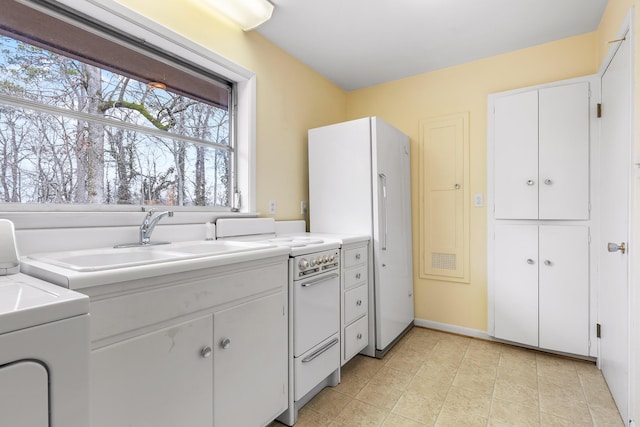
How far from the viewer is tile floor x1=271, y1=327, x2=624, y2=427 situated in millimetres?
1719

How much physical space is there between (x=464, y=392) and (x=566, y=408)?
54cm

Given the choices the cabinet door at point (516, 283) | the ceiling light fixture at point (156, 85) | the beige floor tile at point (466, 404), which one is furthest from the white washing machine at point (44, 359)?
the cabinet door at point (516, 283)

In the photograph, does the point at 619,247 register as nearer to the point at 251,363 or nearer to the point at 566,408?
the point at 566,408

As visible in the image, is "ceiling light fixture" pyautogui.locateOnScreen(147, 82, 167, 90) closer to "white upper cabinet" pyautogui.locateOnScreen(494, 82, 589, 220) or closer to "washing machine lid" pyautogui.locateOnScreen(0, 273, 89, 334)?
"washing machine lid" pyautogui.locateOnScreen(0, 273, 89, 334)

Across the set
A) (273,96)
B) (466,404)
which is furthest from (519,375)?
(273,96)

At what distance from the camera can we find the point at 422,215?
10.2 ft

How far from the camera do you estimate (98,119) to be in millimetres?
1617

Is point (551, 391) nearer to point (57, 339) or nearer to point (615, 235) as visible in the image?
point (615, 235)

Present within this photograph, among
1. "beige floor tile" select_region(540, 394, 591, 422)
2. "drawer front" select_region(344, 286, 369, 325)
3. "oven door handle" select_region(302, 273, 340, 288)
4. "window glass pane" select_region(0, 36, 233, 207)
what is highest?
"window glass pane" select_region(0, 36, 233, 207)

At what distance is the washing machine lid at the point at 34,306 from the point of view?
22.8 inches

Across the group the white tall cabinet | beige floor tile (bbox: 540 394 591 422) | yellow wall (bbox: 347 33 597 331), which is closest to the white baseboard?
yellow wall (bbox: 347 33 597 331)

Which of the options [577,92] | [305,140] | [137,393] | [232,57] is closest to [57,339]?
[137,393]

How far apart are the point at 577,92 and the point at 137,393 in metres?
3.26

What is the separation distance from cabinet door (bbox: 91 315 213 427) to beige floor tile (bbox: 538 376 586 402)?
80.8 inches
